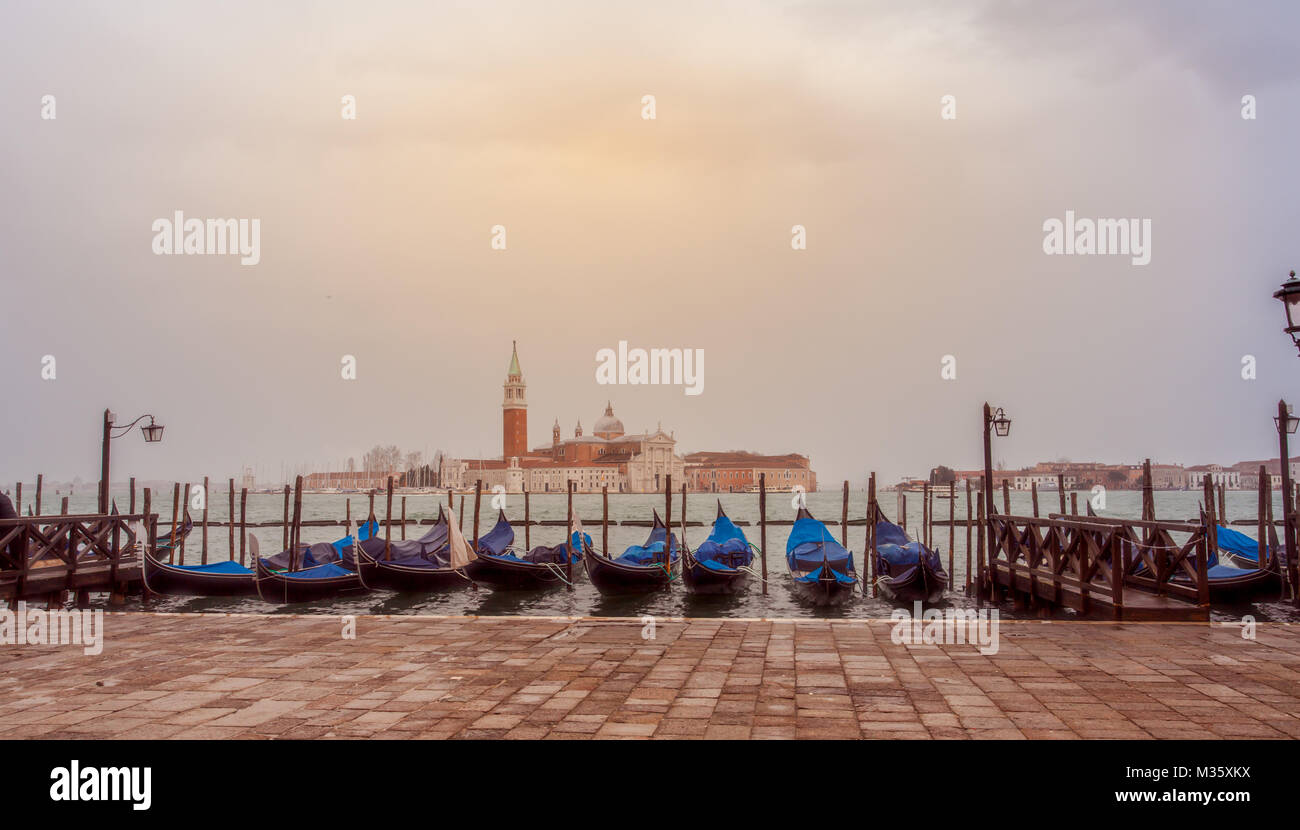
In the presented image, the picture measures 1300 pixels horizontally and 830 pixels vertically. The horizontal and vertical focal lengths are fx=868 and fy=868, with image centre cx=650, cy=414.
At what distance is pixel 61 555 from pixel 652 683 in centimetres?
943

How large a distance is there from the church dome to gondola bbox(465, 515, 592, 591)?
97692 millimetres

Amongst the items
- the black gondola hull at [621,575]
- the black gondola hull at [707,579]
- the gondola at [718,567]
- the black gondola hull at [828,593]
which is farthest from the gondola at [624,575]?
the black gondola hull at [828,593]

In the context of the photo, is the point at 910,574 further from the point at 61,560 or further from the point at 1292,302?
the point at 61,560

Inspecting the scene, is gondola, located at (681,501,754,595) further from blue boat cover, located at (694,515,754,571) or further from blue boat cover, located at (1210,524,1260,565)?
blue boat cover, located at (1210,524,1260,565)

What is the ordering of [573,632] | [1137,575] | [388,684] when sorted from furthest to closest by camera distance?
[1137,575] → [573,632] → [388,684]

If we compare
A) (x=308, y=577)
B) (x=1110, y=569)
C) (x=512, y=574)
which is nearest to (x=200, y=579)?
(x=308, y=577)

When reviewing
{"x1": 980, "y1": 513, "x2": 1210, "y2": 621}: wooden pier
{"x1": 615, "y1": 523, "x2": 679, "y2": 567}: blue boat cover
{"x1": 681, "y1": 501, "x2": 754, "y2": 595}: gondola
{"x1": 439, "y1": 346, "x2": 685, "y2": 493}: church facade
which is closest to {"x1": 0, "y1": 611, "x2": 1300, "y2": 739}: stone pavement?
{"x1": 980, "y1": 513, "x2": 1210, "y2": 621}: wooden pier

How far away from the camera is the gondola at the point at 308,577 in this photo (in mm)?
15484

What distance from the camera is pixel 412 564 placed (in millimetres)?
18031

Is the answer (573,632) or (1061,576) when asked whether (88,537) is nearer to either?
(573,632)
